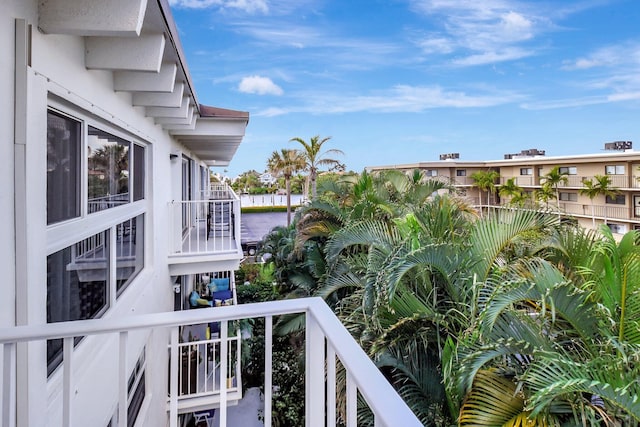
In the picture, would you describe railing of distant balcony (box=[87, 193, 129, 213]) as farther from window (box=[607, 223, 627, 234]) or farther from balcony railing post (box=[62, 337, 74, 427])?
window (box=[607, 223, 627, 234])

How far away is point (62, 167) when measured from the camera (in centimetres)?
228

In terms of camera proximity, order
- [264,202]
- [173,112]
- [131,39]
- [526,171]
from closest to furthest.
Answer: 1. [131,39]
2. [173,112]
3. [526,171]
4. [264,202]

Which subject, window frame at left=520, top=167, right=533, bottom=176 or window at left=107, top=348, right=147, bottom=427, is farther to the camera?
window frame at left=520, top=167, right=533, bottom=176

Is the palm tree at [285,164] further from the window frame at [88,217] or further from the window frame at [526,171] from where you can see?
the window frame at [88,217]

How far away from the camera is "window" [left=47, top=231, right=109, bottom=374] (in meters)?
2.17

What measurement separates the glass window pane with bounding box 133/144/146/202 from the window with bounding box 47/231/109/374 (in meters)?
1.25

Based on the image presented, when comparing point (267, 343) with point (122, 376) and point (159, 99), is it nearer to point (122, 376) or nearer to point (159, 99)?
point (122, 376)

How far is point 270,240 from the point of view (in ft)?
33.0

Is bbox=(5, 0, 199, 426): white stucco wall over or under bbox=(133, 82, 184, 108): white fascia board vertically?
under

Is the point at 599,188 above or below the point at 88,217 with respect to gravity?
above

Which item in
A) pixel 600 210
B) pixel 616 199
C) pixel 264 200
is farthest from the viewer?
pixel 264 200

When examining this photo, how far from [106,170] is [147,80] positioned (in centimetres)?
84

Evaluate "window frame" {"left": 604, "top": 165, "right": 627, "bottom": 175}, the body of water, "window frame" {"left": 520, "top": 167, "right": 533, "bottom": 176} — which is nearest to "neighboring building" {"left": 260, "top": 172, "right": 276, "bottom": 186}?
the body of water

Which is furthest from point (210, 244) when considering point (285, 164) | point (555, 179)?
Answer: point (555, 179)
